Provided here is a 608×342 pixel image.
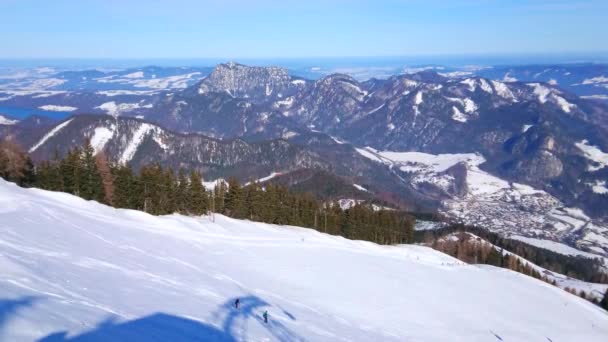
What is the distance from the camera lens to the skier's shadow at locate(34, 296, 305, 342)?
14594 mm

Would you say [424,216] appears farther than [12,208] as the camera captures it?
Yes

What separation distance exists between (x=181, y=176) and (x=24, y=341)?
6148cm

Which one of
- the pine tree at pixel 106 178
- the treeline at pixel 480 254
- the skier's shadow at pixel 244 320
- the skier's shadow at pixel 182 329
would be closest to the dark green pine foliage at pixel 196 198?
the pine tree at pixel 106 178

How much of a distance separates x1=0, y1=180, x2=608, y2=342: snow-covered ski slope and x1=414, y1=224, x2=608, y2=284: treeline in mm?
85752

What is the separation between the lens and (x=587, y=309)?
5041 centimetres

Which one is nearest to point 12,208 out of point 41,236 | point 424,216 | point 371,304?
point 41,236

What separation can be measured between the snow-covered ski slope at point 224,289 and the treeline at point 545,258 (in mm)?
85752

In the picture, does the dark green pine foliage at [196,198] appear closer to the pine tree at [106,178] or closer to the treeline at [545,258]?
the pine tree at [106,178]

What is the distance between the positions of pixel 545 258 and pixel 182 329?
157 m

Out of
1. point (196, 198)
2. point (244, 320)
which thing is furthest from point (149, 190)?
point (244, 320)

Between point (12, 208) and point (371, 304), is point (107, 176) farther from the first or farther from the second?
point (371, 304)

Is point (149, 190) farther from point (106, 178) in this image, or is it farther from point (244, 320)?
point (244, 320)

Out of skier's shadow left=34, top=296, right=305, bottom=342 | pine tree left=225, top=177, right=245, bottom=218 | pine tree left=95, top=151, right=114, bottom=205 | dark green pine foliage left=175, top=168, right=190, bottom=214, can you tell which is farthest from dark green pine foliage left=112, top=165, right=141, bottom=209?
skier's shadow left=34, top=296, right=305, bottom=342

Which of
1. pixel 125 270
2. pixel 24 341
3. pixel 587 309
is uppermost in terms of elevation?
pixel 24 341
